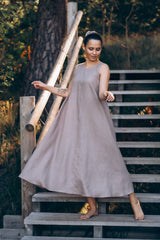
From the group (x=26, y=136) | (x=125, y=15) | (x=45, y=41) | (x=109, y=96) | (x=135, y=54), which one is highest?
(x=125, y=15)

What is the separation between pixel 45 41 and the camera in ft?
19.4

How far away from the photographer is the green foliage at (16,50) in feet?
21.3

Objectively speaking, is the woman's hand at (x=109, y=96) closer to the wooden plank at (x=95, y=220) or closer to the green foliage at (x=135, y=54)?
the wooden plank at (x=95, y=220)

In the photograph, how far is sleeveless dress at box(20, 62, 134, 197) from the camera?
3.04 metres

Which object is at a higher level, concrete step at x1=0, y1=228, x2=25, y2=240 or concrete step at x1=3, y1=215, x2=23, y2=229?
concrete step at x1=3, y1=215, x2=23, y2=229

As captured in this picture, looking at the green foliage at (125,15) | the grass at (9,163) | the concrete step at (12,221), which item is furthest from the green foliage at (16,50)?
the concrete step at (12,221)

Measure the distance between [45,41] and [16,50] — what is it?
192cm

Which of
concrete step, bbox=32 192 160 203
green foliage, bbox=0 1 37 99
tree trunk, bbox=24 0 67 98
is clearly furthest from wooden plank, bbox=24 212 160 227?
green foliage, bbox=0 1 37 99

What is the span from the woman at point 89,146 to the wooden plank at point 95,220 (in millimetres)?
73

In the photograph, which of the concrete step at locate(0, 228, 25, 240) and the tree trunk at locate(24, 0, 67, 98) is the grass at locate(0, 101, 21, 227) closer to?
the concrete step at locate(0, 228, 25, 240)

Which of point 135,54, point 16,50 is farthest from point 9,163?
point 135,54

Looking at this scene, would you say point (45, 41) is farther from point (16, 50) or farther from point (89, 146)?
point (89, 146)

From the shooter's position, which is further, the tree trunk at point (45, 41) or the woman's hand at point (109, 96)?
the tree trunk at point (45, 41)

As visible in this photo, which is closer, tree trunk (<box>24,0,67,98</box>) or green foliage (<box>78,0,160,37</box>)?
tree trunk (<box>24,0,67,98</box>)
